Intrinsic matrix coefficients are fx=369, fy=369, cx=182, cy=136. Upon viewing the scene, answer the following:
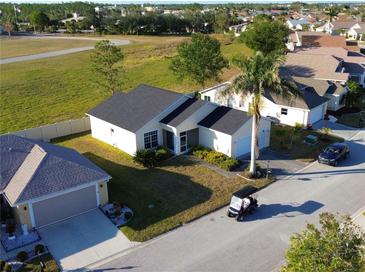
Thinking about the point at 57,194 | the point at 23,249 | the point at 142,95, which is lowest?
the point at 23,249

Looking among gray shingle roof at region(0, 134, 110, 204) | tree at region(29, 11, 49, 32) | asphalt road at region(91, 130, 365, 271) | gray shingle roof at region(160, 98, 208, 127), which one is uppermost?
tree at region(29, 11, 49, 32)

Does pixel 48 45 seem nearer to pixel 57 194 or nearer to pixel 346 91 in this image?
pixel 346 91

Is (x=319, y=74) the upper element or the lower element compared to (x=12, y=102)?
upper

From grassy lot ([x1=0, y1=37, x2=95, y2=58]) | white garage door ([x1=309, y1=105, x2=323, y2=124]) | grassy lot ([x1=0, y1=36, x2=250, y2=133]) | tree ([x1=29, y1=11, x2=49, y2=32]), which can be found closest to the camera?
white garage door ([x1=309, y1=105, x2=323, y2=124])

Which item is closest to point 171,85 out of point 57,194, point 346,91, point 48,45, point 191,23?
point 346,91

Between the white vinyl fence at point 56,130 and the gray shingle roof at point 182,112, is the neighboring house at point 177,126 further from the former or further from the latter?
the white vinyl fence at point 56,130

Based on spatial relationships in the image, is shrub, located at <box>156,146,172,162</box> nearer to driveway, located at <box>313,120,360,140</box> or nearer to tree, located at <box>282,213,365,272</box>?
driveway, located at <box>313,120,360,140</box>

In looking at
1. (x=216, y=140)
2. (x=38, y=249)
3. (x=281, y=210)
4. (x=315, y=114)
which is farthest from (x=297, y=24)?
(x=38, y=249)

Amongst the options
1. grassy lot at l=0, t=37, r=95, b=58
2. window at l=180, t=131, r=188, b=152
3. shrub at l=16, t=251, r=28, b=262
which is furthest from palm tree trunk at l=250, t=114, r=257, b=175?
grassy lot at l=0, t=37, r=95, b=58
